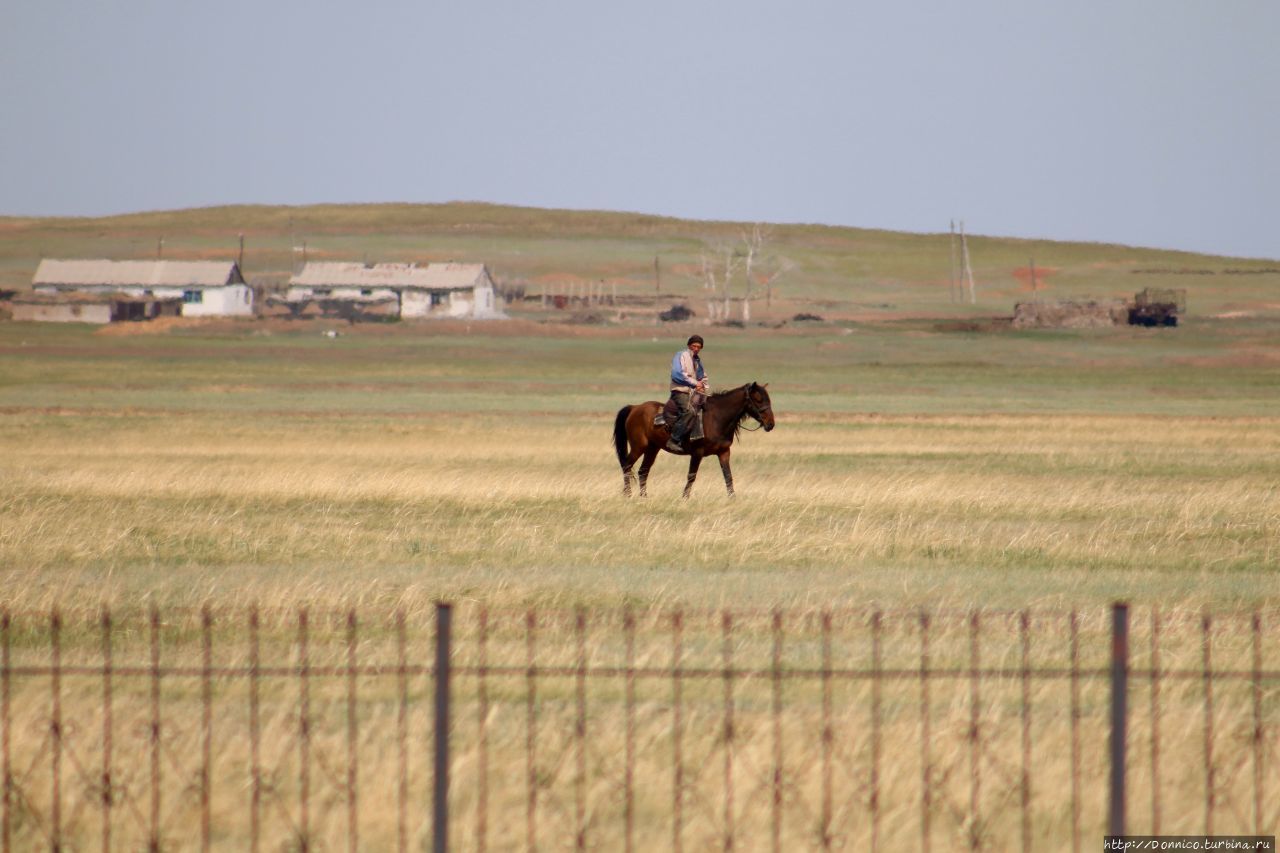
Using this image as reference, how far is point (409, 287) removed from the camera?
470ft

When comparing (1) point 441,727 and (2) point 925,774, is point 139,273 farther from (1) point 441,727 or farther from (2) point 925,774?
(1) point 441,727

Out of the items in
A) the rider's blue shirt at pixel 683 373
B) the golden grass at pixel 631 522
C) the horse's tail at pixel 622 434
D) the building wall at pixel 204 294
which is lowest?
the golden grass at pixel 631 522

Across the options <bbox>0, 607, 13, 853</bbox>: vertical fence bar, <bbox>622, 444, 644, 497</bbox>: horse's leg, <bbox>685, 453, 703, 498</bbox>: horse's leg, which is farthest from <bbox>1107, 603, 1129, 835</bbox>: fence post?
<bbox>622, 444, 644, 497</bbox>: horse's leg

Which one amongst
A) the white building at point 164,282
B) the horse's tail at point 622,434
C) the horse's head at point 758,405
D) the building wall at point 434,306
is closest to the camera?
the horse's head at point 758,405

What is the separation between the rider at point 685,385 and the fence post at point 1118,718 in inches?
689

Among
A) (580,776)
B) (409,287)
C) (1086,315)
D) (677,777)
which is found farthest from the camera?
(409,287)

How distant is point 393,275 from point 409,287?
2.52 metres

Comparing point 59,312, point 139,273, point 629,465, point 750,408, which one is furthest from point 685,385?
point 139,273

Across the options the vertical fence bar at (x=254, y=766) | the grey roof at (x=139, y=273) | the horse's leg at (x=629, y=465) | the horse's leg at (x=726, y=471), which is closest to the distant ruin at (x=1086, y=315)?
the grey roof at (x=139, y=273)

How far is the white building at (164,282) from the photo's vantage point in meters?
143

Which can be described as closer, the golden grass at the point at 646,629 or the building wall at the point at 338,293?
the golden grass at the point at 646,629

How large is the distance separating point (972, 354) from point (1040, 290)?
3559 inches

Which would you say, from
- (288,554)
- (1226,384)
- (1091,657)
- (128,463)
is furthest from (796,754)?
(1226,384)

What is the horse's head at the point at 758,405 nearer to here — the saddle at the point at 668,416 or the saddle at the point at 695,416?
the saddle at the point at 695,416
